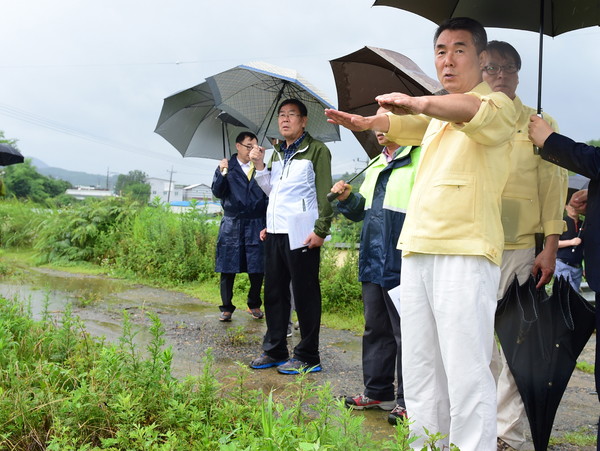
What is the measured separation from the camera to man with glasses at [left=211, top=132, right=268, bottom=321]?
20.7 ft

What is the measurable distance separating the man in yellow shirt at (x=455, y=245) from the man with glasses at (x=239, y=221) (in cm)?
385

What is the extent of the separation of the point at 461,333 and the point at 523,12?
189 cm

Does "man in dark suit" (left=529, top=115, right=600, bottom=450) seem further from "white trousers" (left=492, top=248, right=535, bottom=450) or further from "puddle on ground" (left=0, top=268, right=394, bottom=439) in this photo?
"puddle on ground" (left=0, top=268, right=394, bottom=439)

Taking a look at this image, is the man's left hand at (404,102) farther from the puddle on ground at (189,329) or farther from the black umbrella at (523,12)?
the puddle on ground at (189,329)

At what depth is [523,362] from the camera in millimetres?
2795

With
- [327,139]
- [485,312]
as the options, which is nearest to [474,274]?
[485,312]

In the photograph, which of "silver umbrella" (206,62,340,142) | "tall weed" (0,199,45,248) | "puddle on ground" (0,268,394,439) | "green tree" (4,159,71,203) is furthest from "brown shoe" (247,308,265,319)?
"green tree" (4,159,71,203)

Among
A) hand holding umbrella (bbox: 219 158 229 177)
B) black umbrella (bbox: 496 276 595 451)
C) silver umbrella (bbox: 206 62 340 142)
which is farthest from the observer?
hand holding umbrella (bbox: 219 158 229 177)

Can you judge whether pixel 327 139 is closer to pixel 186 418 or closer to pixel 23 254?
pixel 186 418

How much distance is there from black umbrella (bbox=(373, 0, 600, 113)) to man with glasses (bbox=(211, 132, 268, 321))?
3.30m

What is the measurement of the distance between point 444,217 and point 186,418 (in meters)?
1.62

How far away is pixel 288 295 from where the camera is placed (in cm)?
475

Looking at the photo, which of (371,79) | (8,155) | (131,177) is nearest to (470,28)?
(371,79)

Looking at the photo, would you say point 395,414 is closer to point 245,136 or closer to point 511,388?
point 511,388
